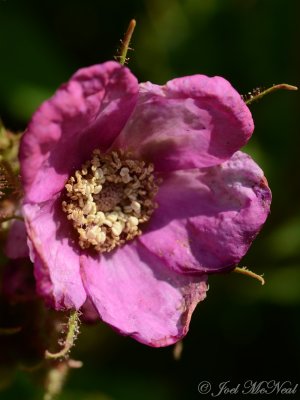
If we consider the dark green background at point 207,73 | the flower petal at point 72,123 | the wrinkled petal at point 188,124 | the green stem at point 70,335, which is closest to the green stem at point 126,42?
the flower petal at point 72,123

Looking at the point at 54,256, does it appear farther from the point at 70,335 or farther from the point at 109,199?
the point at 109,199

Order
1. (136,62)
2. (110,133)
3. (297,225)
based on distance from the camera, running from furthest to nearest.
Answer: (136,62), (297,225), (110,133)

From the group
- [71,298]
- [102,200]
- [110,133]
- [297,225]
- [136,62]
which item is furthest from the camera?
[136,62]

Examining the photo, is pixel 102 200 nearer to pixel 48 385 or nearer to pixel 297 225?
pixel 48 385

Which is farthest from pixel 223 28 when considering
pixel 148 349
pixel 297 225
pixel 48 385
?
pixel 48 385

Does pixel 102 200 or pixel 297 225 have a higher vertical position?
pixel 102 200

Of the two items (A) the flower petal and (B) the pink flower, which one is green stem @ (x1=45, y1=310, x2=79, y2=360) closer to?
(B) the pink flower

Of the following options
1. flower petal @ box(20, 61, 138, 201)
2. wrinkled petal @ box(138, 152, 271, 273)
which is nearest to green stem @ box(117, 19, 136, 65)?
flower petal @ box(20, 61, 138, 201)

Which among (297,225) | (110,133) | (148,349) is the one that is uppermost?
(110,133)

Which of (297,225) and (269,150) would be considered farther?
(269,150)
